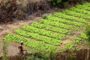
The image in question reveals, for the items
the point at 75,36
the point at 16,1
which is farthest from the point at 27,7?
the point at 75,36

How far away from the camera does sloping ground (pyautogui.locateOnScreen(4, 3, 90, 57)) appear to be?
11227mm

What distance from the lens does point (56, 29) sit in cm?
1246

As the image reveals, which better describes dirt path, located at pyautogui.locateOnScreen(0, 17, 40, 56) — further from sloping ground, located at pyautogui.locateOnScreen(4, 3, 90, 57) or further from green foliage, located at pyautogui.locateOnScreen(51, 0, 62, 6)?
green foliage, located at pyautogui.locateOnScreen(51, 0, 62, 6)

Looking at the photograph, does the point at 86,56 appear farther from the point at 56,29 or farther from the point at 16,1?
the point at 16,1

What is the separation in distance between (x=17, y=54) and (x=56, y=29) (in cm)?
239

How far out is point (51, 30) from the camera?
12.4 meters

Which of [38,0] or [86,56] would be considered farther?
[38,0]

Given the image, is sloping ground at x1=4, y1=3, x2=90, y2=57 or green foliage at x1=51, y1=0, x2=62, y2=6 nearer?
sloping ground at x1=4, y1=3, x2=90, y2=57

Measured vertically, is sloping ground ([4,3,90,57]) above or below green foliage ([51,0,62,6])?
below

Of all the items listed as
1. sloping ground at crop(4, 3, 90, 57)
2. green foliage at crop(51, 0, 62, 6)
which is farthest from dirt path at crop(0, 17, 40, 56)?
green foliage at crop(51, 0, 62, 6)

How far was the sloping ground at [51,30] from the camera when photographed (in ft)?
36.8

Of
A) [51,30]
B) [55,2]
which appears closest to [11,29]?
[51,30]

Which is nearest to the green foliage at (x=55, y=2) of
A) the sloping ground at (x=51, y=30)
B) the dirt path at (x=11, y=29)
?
the sloping ground at (x=51, y=30)

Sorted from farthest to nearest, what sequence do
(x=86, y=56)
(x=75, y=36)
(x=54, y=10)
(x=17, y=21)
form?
(x=54, y=10)
(x=17, y=21)
(x=75, y=36)
(x=86, y=56)
